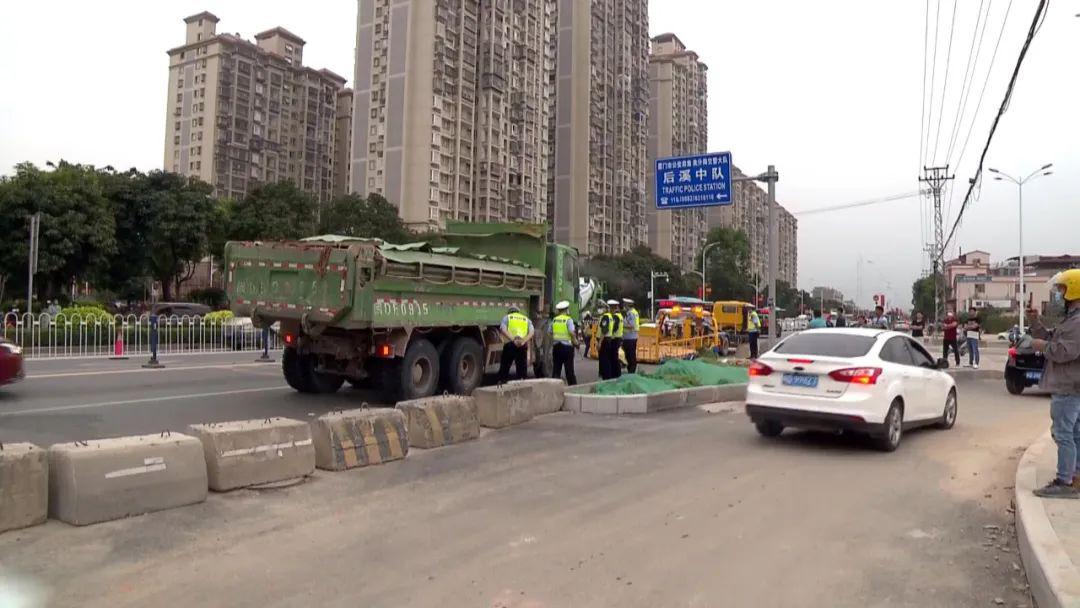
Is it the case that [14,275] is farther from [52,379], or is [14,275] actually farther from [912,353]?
[912,353]

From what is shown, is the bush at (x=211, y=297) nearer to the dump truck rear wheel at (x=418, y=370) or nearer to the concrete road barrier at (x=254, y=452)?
the dump truck rear wheel at (x=418, y=370)

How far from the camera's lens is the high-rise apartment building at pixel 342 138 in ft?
361

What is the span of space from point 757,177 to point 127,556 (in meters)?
16.4

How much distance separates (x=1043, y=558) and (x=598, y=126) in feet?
321

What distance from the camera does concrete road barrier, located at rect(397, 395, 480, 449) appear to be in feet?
27.1

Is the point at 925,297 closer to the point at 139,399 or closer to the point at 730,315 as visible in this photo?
the point at 730,315

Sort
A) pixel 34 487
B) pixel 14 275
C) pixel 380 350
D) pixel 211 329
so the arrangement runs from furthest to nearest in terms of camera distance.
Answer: pixel 14 275 → pixel 211 329 → pixel 380 350 → pixel 34 487

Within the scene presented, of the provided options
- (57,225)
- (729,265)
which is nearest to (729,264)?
(729,265)

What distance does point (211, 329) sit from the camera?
23.2 m

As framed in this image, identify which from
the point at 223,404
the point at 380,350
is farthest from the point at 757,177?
the point at 223,404

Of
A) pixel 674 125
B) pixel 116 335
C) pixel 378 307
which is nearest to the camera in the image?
pixel 378 307

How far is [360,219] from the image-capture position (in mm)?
52312

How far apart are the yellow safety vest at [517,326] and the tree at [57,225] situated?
2899 cm

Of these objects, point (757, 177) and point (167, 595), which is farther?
point (757, 177)
